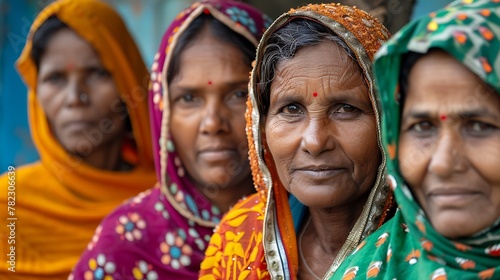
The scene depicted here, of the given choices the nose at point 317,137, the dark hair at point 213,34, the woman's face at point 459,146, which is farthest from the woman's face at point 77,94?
the woman's face at point 459,146

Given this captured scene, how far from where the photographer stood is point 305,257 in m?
2.95

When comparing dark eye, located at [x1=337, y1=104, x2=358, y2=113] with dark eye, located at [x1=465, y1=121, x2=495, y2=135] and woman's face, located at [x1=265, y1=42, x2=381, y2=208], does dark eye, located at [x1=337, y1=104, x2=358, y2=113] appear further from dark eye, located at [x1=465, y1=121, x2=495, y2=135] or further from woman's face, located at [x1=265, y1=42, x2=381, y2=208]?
dark eye, located at [x1=465, y1=121, x2=495, y2=135]

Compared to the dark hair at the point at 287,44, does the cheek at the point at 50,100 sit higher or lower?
lower

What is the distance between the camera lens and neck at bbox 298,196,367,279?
2.91 meters

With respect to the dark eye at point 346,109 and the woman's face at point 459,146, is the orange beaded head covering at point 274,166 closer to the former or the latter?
the dark eye at point 346,109

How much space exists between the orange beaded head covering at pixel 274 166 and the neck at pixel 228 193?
0.72 m

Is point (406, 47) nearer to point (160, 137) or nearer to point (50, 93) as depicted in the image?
point (160, 137)

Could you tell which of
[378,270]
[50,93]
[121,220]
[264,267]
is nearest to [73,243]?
[50,93]

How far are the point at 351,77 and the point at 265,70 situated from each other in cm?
33

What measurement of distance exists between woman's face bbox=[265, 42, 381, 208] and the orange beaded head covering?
0.04 m

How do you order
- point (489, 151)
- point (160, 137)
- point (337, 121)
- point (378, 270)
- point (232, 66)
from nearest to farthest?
point (489, 151)
point (378, 270)
point (337, 121)
point (232, 66)
point (160, 137)

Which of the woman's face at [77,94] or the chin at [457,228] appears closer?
the chin at [457,228]

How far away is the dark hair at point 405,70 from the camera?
7.18 feet

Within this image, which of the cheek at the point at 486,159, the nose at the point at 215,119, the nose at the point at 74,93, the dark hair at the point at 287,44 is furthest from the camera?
the nose at the point at 74,93
